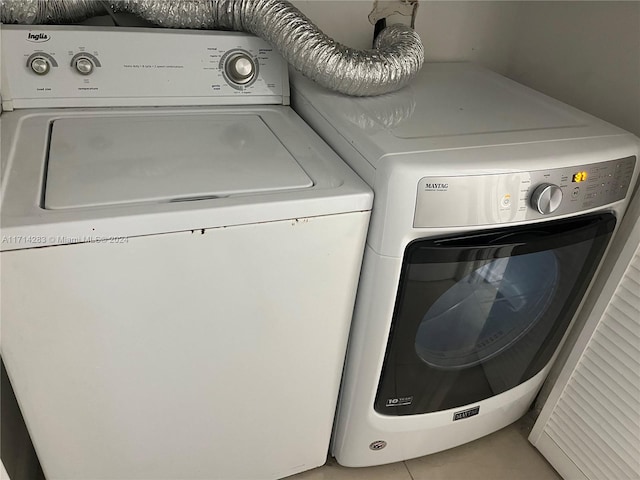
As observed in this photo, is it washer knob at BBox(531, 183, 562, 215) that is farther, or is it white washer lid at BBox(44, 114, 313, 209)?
washer knob at BBox(531, 183, 562, 215)

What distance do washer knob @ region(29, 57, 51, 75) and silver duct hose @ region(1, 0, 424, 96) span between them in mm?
87

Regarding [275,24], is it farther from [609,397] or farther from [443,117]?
[609,397]

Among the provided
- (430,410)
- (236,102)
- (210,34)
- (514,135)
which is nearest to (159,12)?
(210,34)

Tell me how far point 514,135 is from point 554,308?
1.41ft

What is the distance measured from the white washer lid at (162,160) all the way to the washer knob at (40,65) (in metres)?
0.10

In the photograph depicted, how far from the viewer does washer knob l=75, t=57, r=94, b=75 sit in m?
1.02

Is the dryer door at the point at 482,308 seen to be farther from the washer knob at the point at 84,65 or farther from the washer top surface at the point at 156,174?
the washer knob at the point at 84,65

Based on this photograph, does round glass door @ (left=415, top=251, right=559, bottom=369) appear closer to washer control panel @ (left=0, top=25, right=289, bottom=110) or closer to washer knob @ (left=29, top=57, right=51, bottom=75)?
washer control panel @ (left=0, top=25, right=289, bottom=110)

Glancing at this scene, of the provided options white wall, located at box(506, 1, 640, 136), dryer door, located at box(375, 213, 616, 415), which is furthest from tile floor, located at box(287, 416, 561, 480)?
white wall, located at box(506, 1, 640, 136)

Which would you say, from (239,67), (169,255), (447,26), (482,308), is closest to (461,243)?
(482,308)

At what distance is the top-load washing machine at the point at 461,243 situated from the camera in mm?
875

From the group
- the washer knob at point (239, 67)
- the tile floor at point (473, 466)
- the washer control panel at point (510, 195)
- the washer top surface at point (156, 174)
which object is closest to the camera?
the washer top surface at point (156, 174)

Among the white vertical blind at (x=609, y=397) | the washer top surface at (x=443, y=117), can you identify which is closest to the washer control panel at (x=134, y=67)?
the washer top surface at (x=443, y=117)

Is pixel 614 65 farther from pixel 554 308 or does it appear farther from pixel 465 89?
pixel 554 308
